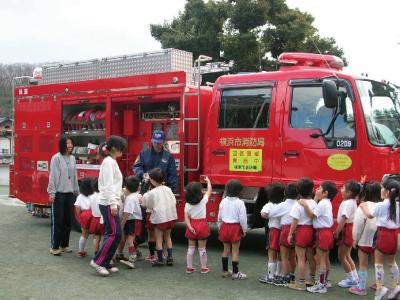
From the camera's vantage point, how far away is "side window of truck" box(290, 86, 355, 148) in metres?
6.79

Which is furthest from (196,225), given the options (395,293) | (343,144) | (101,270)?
(395,293)

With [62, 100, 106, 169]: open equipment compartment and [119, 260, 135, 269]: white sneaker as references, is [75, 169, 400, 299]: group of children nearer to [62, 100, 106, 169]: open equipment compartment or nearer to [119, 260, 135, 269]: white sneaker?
[119, 260, 135, 269]: white sneaker

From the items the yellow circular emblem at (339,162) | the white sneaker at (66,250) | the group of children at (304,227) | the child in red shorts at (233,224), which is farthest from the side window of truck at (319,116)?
the white sneaker at (66,250)

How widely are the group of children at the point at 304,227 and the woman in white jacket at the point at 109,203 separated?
1.62ft

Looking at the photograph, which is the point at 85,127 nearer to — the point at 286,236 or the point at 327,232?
the point at 286,236

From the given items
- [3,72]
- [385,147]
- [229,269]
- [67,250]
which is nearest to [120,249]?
[67,250]

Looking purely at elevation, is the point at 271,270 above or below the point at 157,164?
below

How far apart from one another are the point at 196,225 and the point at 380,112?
293 cm

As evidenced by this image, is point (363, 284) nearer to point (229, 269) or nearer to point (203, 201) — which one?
point (229, 269)

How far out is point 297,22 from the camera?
1916 cm

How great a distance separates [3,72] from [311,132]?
40483 millimetres

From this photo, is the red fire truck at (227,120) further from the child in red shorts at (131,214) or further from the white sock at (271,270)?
the white sock at (271,270)

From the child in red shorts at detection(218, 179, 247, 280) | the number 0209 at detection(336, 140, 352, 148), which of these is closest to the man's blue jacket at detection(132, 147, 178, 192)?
the child in red shorts at detection(218, 179, 247, 280)

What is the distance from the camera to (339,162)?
678 cm
